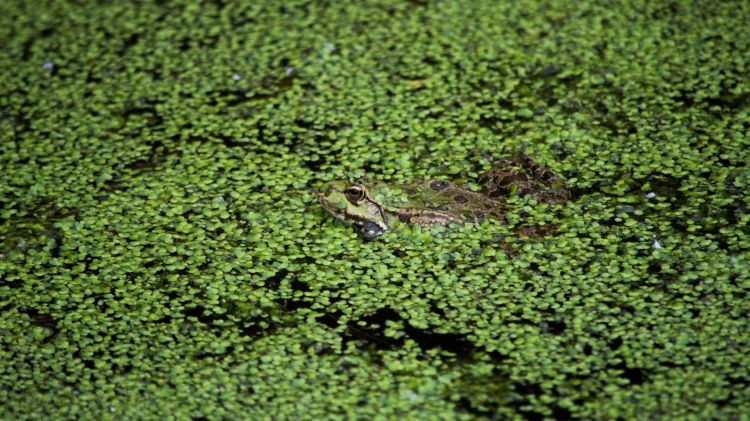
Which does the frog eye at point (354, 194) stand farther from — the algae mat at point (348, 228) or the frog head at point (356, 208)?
the algae mat at point (348, 228)

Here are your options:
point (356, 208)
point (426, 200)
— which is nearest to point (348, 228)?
point (356, 208)

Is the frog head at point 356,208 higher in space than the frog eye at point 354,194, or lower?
lower

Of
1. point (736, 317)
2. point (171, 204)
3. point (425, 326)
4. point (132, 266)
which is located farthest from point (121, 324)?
point (736, 317)

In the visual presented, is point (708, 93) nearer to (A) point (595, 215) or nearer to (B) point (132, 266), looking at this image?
(A) point (595, 215)

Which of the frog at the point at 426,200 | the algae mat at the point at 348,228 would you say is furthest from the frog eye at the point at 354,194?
the algae mat at the point at 348,228

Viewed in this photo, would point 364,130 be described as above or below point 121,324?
above

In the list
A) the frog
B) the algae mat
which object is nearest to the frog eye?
the frog

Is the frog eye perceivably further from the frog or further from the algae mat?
the algae mat

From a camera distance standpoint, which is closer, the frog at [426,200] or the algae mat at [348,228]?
the algae mat at [348,228]
